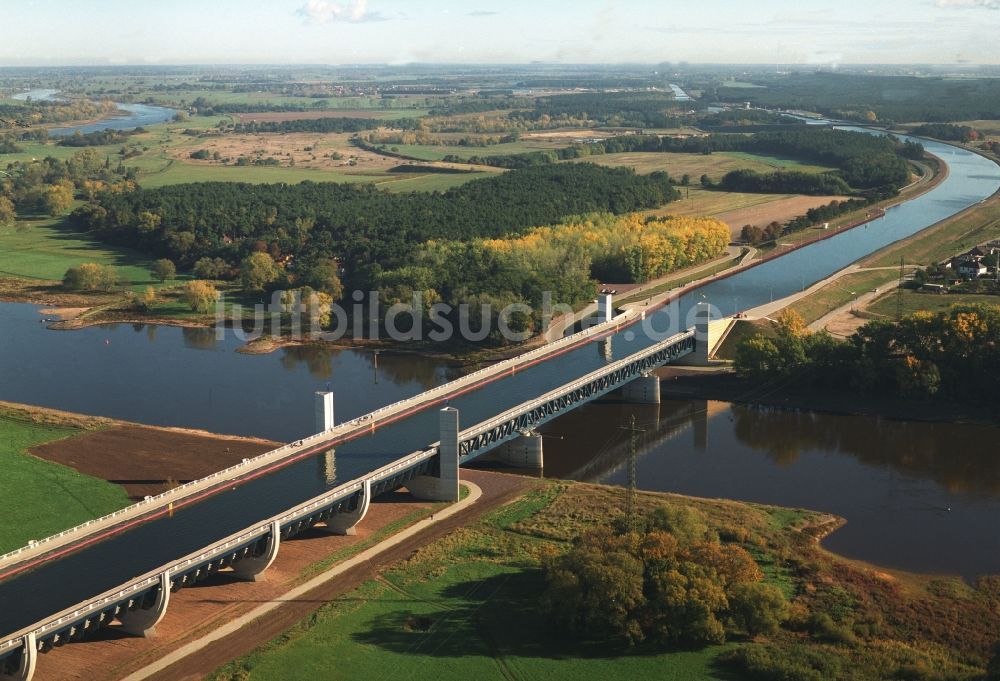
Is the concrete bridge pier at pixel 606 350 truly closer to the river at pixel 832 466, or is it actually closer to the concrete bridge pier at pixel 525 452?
the river at pixel 832 466

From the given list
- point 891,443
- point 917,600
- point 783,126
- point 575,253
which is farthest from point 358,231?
point 783,126

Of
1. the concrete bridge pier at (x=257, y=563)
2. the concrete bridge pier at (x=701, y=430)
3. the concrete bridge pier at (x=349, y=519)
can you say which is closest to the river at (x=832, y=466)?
the concrete bridge pier at (x=701, y=430)

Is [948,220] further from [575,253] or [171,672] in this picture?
[171,672]

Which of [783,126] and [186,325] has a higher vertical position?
[783,126]

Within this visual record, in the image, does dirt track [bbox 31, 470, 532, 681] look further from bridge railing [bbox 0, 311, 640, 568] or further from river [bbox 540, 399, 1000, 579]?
river [bbox 540, 399, 1000, 579]

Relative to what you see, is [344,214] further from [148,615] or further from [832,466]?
[148,615]

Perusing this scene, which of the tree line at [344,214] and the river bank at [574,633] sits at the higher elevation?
the tree line at [344,214]

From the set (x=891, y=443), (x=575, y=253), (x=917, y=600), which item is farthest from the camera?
(x=575, y=253)
